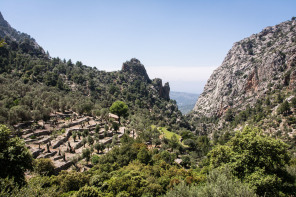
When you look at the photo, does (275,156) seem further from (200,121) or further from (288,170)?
(200,121)

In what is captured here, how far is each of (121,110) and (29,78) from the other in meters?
60.4

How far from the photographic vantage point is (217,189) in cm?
1442

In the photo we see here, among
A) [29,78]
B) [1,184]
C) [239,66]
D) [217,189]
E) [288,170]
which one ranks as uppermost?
[239,66]

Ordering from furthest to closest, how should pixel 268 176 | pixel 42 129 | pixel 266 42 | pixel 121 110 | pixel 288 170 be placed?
pixel 266 42 → pixel 121 110 → pixel 42 129 → pixel 288 170 → pixel 268 176

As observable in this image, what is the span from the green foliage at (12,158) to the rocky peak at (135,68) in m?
152

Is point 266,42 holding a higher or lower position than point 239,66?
higher

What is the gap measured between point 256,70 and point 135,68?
4570 inches

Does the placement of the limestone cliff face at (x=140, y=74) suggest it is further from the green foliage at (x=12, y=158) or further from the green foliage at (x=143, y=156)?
the green foliage at (x=12, y=158)

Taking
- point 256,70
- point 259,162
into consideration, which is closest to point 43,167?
point 259,162

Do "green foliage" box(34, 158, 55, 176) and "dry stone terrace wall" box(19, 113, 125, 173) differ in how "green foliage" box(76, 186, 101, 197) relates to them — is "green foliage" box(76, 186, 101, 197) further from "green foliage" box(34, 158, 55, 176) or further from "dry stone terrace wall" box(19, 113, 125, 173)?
"dry stone terrace wall" box(19, 113, 125, 173)

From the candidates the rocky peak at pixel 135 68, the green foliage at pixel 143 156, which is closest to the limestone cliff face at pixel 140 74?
the rocky peak at pixel 135 68

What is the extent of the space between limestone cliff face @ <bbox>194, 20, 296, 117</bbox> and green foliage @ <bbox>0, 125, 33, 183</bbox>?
12604cm

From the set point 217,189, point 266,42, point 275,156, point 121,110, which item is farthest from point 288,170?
point 266,42

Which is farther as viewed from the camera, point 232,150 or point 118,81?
point 118,81
